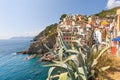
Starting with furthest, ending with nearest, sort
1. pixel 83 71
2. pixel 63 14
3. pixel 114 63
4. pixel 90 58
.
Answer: pixel 63 14
pixel 114 63
pixel 90 58
pixel 83 71

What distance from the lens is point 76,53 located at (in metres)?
8.96

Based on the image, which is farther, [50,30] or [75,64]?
[50,30]

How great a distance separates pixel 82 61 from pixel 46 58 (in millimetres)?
65876

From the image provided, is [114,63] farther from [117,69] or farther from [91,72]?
[91,72]

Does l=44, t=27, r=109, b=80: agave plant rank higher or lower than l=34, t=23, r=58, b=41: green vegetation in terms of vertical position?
lower

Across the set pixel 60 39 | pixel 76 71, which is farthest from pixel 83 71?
pixel 60 39

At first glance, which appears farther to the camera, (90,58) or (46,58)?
(46,58)

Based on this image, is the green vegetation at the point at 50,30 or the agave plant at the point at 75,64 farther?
the green vegetation at the point at 50,30

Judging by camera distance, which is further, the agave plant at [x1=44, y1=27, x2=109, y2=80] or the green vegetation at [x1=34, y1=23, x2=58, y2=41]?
the green vegetation at [x1=34, y1=23, x2=58, y2=41]

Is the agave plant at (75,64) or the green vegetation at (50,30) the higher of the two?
the green vegetation at (50,30)

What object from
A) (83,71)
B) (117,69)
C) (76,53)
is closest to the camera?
(83,71)

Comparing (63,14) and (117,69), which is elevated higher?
(63,14)

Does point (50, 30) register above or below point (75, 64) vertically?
above

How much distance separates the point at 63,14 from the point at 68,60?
11652 cm
